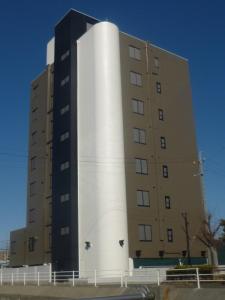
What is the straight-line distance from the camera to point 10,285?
38.4m

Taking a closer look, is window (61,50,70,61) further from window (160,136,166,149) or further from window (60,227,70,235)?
window (60,227,70,235)

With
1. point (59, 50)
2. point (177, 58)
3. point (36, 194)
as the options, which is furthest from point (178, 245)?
point (59, 50)

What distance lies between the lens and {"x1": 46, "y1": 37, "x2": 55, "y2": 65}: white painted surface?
60.4 m

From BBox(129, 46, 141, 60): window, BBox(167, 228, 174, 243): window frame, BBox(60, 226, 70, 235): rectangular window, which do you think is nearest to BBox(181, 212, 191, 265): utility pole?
BBox(167, 228, 174, 243): window frame

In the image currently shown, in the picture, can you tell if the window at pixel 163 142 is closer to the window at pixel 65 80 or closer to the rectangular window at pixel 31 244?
the window at pixel 65 80

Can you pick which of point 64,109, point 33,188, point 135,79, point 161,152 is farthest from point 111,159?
point 33,188

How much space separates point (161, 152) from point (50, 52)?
23.6m

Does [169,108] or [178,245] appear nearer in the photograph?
[178,245]

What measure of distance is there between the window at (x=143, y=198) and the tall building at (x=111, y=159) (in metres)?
0.11

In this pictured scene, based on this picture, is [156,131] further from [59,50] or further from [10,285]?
[10,285]

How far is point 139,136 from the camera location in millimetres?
48219

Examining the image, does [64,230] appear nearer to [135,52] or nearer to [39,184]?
[39,184]

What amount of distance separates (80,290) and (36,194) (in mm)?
30048

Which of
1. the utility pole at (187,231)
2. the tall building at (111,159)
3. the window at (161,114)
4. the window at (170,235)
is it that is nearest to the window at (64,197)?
the tall building at (111,159)
